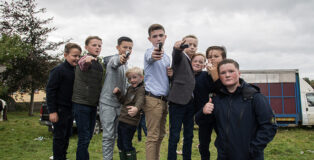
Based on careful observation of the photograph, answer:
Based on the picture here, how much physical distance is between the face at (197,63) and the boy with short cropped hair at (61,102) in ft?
6.20

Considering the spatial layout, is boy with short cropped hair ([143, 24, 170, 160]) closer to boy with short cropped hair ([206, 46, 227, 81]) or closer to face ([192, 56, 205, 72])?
face ([192, 56, 205, 72])

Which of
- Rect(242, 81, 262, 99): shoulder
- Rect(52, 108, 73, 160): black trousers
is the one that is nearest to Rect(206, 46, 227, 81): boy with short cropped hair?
Rect(242, 81, 262, 99): shoulder

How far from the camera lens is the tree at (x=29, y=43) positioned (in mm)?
19266

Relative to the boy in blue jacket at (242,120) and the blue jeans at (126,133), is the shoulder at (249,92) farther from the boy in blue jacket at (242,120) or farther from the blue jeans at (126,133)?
the blue jeans at (126,133)

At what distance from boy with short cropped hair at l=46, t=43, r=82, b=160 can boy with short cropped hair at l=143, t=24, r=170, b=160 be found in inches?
50.5

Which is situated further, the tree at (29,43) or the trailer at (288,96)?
the tree at (29,43)

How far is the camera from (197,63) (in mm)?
3539

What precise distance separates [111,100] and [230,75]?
1791mm

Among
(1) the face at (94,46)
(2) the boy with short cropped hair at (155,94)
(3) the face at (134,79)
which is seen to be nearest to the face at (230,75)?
(2) the boy with short cropped hair at (155,94)

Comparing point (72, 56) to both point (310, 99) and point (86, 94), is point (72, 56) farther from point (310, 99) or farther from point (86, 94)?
point (310, 99)

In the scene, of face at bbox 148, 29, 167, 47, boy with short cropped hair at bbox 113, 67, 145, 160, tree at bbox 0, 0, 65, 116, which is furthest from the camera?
tree at bbox 0, 0, 65, 116

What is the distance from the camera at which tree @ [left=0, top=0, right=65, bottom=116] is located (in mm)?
19266

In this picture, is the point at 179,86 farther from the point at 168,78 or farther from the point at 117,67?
the point at 117,67

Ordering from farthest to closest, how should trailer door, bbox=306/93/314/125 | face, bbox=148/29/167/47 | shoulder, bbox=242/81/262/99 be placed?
1. trailer door, bbox=306/93/314/125
2. face, bbox=148/29/167/47
3. shoulder, bbox=242/81/262/99
